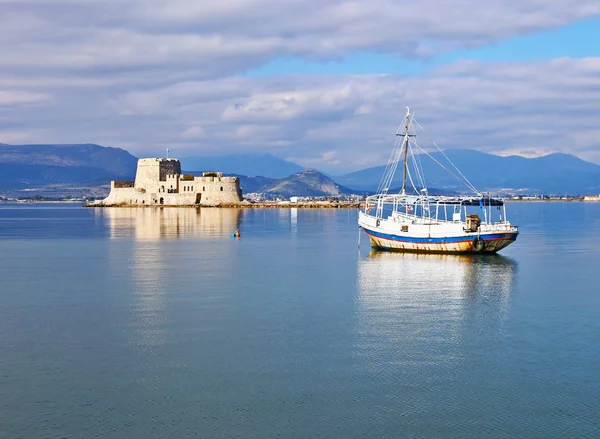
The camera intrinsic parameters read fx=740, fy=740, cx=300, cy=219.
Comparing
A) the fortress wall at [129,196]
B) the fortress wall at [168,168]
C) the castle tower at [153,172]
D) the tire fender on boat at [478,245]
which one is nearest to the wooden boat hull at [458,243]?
the tire fender on boat at [478,245]

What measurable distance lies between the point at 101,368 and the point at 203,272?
16.2 m

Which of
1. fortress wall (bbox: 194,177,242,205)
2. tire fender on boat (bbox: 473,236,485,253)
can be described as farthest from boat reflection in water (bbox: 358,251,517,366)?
fortress wall (bbox: 194,177,242,205)

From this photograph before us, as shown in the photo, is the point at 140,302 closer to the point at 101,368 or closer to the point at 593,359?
the point at 101,368

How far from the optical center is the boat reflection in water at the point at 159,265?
21.1 m

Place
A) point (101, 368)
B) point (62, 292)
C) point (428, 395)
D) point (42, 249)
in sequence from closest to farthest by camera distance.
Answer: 1. point (428, 395)
2. point (101, 368)
3. point (62, 292)
4. point (42, 249)

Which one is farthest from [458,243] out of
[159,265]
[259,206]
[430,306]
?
[259,206]

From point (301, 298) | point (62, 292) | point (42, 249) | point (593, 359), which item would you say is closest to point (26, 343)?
point (62, 292)

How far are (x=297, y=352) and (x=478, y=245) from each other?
25.1 meters

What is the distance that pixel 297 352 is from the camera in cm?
1816

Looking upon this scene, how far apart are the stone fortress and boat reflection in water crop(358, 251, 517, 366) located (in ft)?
265

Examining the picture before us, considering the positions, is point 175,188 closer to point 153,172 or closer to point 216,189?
point 153,172

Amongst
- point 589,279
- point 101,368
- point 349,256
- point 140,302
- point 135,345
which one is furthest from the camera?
point 349,256

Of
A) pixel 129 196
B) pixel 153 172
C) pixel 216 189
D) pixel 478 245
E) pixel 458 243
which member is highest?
pixel 153 172

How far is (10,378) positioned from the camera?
1584 centimetres
